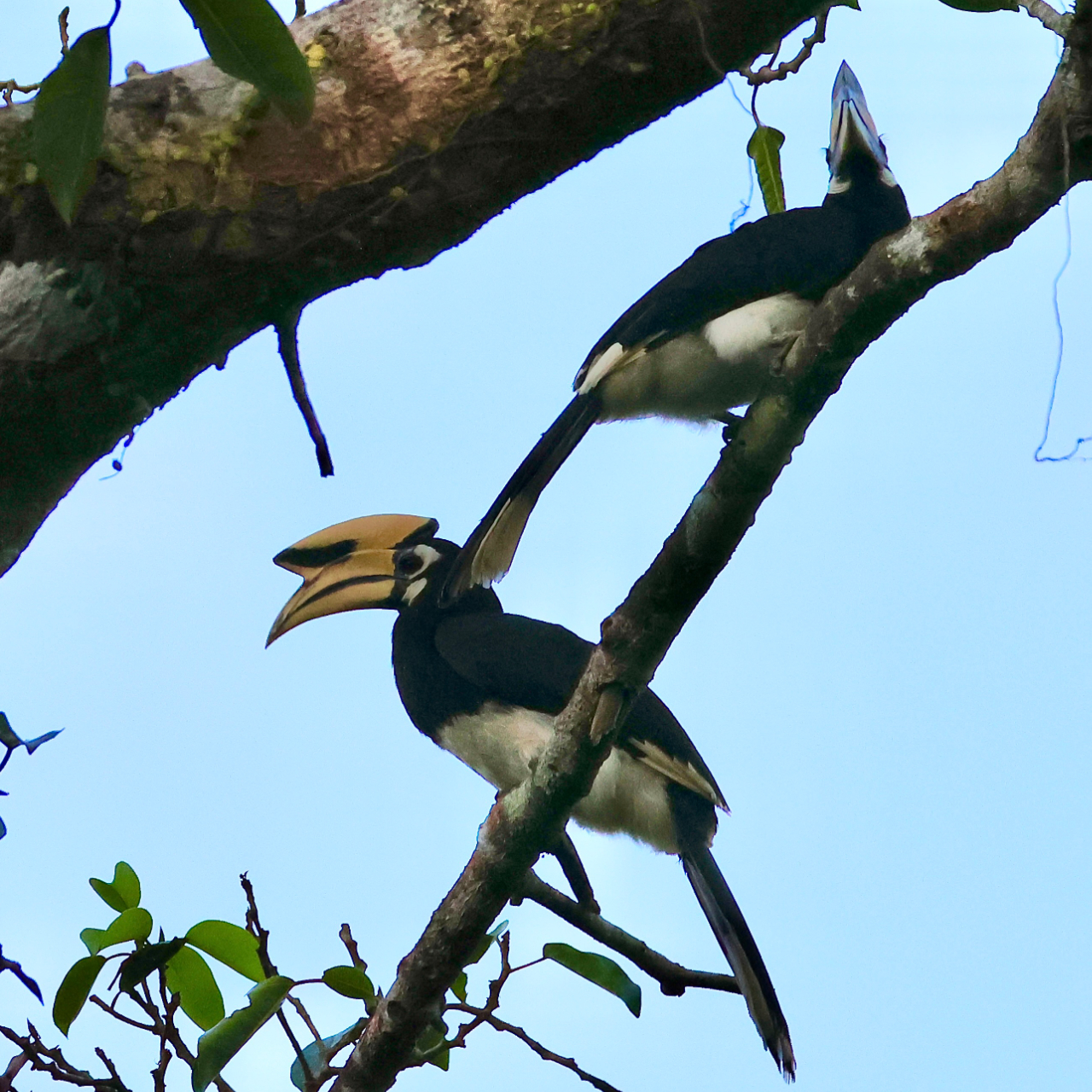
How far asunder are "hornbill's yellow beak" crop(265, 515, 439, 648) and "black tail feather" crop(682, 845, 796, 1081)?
100 centimetres

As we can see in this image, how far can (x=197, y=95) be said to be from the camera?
64.8 inches

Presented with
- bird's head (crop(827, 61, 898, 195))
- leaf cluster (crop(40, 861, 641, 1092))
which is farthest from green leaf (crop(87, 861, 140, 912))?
bird's head (crop(827, 61, 898, 195))

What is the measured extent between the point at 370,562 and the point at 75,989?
1.63 metres

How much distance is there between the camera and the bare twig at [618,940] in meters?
1.92

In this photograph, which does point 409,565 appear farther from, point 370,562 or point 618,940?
point 618,940

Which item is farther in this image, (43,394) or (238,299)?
(238,299)

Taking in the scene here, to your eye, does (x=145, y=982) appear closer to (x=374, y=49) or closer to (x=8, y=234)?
(x=8, y=234)

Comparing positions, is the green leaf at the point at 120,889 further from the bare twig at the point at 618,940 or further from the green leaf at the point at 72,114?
the green leaf at the point at 72,114

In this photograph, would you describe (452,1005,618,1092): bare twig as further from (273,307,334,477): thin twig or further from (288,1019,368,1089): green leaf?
(273,307,334,477): thin twig

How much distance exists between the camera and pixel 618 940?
76.4 inches

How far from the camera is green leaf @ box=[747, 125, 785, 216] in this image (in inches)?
84.7

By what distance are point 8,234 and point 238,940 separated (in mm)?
900

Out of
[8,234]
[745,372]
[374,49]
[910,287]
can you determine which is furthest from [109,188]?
[745,372]

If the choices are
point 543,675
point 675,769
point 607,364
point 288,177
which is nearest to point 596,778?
point 675,769
